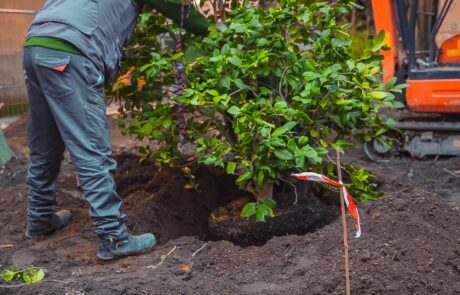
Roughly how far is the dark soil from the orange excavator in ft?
6.59

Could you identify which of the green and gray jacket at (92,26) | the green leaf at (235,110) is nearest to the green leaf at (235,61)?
the green leaf at (235,110)

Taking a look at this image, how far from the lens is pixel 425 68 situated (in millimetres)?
6988

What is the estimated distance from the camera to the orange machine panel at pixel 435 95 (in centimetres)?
687

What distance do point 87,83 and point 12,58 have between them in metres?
4.88

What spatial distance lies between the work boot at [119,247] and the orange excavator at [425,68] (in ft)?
11.4

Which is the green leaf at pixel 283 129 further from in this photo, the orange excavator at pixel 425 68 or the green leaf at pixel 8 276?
the orange excavator at pixel 425 68

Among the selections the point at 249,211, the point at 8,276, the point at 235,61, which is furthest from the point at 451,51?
the point at 8,276

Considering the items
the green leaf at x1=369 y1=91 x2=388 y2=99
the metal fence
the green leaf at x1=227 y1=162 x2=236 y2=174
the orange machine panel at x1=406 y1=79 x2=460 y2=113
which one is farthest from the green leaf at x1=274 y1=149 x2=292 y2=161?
the metal fence

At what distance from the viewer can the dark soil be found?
3.45m

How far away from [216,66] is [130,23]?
22.6 inches

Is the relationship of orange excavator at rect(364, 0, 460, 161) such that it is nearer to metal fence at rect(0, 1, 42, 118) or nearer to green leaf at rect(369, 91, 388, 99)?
green leaf at rect(369, 91, 388, 99)

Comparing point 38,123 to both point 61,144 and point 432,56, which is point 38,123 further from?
point 432,56

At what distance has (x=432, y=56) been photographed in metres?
6.97

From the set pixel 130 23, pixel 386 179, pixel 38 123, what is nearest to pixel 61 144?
pixel 38 123
